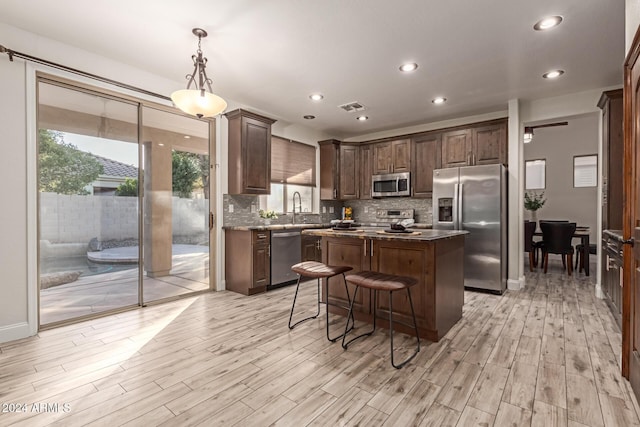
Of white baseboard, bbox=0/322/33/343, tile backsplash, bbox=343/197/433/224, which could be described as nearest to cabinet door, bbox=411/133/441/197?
tile backsplash, bbox=343/197/433/224

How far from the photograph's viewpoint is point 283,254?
4.56m

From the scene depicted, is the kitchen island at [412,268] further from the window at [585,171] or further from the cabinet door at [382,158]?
the window at [585,171]

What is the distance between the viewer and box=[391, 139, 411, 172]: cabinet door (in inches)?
216

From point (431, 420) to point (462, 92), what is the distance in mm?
3884

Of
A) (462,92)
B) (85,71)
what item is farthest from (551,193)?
(85,71)

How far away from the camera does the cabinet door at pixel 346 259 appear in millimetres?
3083

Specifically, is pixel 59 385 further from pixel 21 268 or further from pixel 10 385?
pixel 21 268

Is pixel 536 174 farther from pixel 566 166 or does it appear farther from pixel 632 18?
pixel 632 18

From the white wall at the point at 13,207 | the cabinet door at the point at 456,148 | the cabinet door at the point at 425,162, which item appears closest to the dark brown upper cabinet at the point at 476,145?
the cabinet door at the point at 456,148

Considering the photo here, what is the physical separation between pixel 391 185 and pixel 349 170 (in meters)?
0.92

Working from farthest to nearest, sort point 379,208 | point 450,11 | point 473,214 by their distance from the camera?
point 379,208 < point 473,214 < point 450,11

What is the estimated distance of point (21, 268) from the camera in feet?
9.11

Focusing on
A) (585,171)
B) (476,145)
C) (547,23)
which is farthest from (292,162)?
(585,171)

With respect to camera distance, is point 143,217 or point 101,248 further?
point 143,217
